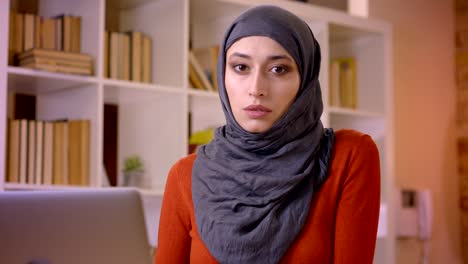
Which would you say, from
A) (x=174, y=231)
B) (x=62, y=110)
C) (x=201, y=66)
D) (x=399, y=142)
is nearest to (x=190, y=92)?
(x=201, y=66)

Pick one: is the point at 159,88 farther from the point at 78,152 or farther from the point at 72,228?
the point at 72,228

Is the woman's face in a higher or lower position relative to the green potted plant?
higher

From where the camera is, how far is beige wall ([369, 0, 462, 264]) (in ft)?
15.6

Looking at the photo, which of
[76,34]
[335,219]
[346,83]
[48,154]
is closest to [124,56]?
[76,34]

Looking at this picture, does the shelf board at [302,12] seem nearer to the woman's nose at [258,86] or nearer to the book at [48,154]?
the book at [48,154]

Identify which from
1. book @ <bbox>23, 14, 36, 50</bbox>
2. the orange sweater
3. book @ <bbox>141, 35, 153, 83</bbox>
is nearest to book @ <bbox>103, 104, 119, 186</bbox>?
book @ <bbox>141, 35, 153, 83</bbox>

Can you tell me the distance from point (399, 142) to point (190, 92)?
1797 mm

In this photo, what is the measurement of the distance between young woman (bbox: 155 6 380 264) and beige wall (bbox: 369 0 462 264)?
3409mm

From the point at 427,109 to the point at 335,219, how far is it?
3775 millimetres

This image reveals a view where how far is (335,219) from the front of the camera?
4.31 ft

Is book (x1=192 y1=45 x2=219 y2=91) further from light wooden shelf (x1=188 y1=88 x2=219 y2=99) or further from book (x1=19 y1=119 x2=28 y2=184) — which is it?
book (x1=19 y1=119 x2=28 y2=184)

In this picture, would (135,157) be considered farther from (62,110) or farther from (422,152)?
(422,152)

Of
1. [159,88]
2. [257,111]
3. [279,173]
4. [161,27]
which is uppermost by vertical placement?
[161,27]

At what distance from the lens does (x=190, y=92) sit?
349cm
